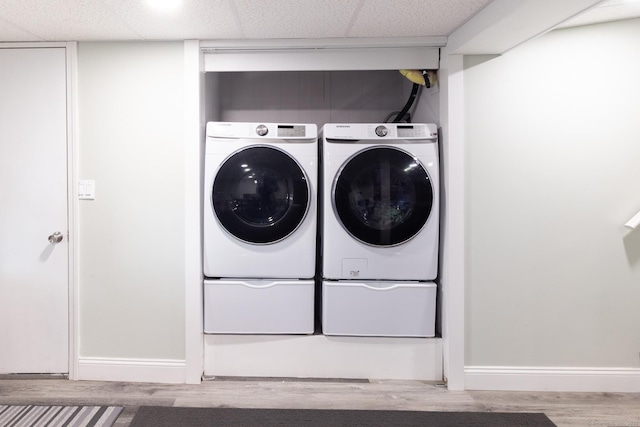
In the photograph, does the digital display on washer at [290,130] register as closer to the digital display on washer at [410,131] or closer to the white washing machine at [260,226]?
the white washing machine at [260,226]

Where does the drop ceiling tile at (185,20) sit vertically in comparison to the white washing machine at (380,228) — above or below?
above

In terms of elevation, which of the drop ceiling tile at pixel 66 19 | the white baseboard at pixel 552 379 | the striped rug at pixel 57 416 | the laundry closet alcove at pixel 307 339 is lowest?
the striped rug at pixel 57 416

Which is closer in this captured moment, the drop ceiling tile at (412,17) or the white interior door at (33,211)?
the drop ceiling tile at (412,17)

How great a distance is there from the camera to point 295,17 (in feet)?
5.92

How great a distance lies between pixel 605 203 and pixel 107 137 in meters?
2.85

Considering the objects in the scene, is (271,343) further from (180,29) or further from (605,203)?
(605,203)

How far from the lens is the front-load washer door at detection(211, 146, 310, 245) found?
2.05 m

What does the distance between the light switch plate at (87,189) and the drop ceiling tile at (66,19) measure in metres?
0.80

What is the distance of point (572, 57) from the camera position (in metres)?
2.02

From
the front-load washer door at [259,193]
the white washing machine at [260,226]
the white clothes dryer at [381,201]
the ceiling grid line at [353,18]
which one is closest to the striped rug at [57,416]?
the white washing machine at [260,226]

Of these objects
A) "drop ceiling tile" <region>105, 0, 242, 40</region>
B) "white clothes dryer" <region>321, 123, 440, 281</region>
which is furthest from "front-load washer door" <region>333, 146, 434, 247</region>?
"drop ceiling tile" <region>105, 0, 242, 40</region>

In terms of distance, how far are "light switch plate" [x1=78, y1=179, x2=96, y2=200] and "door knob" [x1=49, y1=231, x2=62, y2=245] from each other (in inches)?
9.6

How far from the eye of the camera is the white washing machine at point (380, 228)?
6.75 feet

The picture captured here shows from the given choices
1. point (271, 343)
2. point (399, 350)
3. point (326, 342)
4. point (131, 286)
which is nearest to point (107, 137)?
point (131, 286)
